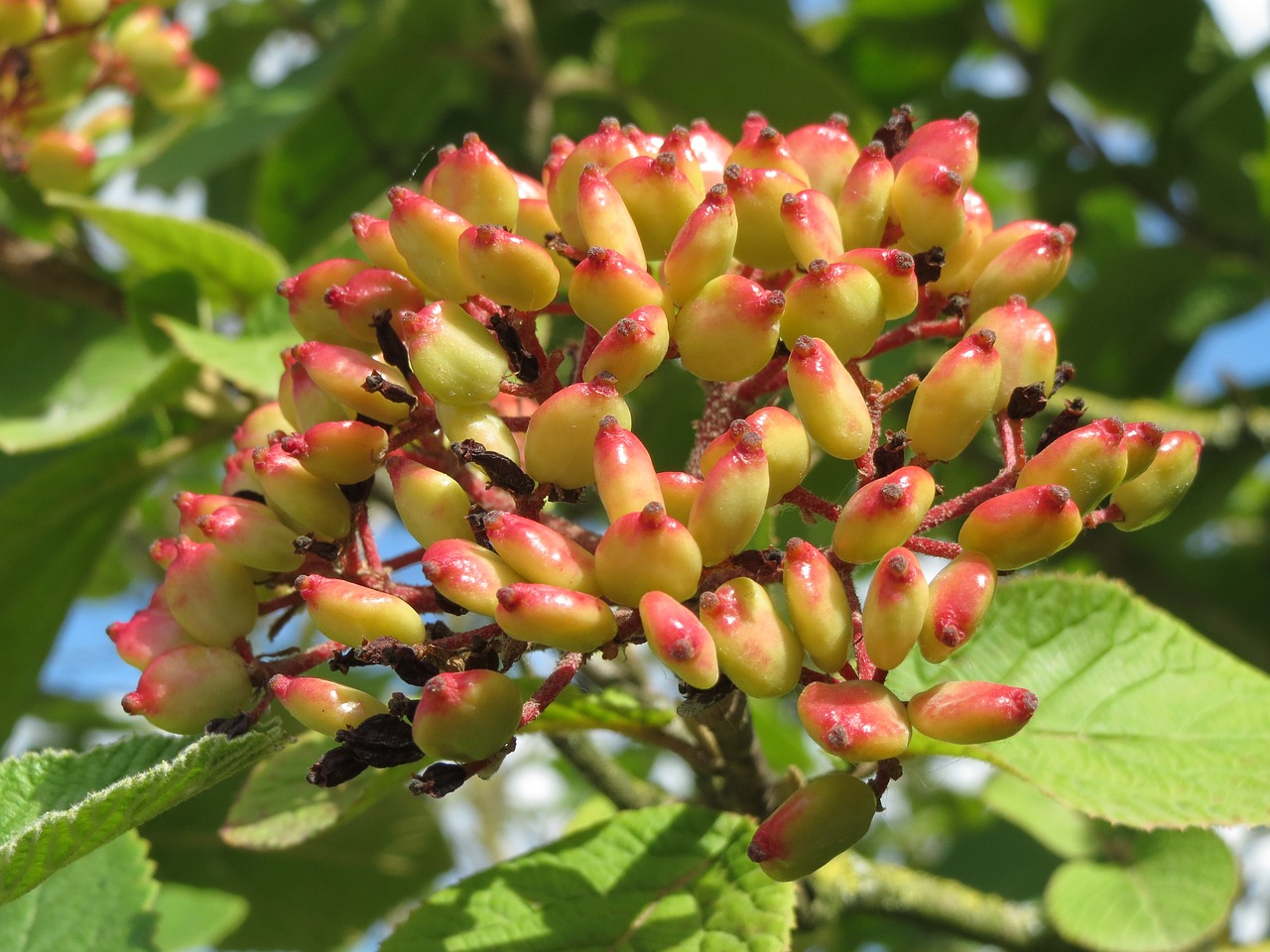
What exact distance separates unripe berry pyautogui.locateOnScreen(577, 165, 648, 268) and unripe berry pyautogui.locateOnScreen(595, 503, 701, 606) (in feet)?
0.84

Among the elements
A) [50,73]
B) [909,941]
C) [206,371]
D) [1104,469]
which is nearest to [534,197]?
[1104,469]

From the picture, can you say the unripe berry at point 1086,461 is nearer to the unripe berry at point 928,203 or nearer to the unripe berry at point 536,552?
the unripe berry at point 928,203

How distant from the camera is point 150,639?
1.05 m

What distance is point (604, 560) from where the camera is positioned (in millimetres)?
879

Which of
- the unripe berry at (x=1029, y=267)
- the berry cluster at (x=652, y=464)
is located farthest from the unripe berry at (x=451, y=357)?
the unripe berry at (x=1029, y=267)

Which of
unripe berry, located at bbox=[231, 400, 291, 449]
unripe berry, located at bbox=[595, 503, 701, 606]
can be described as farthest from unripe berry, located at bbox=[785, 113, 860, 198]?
unripe berry, located at bbox=[231, 400, 291, 449]

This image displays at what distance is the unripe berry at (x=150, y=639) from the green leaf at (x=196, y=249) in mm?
968

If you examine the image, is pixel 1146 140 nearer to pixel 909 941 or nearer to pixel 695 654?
pixel 909 941

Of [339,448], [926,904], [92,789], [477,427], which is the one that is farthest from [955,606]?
[926,904]

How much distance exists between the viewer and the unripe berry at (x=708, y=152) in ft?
3.90

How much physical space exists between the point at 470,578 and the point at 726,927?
0.48m

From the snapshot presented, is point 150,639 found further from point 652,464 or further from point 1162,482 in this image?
point 1162,482

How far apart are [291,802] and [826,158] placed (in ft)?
2.99

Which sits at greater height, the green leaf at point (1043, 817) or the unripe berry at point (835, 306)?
the unripe berry at point (835, 306)
